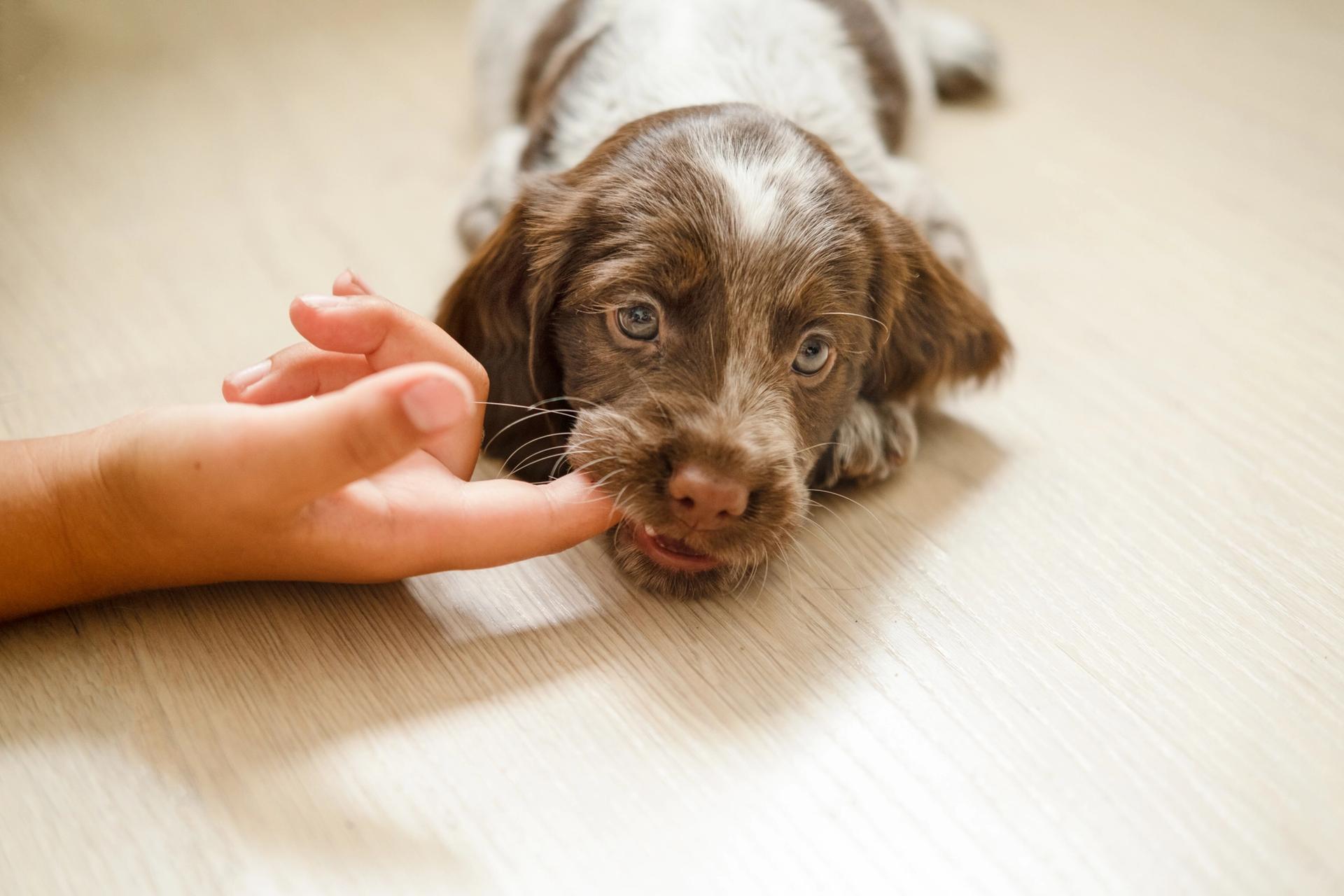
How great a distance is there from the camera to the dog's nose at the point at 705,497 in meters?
1.69

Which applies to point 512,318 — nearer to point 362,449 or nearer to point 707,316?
point 707,316

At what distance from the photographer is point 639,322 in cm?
191

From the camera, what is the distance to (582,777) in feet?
5.07

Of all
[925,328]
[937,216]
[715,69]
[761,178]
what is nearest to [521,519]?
[761,178]

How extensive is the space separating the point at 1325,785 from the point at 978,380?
99cm

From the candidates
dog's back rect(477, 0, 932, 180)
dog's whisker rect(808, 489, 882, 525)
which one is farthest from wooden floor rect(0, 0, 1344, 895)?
dog's back rect(477, 0, 932, 180)

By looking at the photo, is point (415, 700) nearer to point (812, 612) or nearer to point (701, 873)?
point (701, 873)

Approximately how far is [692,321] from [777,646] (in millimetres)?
559

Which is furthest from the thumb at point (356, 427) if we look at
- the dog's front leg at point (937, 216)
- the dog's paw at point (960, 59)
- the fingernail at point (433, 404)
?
the dog's paw at point (960, 59)

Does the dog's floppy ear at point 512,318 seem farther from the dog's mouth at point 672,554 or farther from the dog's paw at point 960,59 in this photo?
the dog's paw at point 960,59

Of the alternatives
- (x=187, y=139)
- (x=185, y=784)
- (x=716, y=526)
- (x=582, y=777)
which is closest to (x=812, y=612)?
(x=716, y=526)

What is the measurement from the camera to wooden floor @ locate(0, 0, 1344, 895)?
1460mm

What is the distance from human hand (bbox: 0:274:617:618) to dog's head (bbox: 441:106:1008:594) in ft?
0.52

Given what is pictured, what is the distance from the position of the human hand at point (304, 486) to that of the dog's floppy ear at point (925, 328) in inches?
28.6
